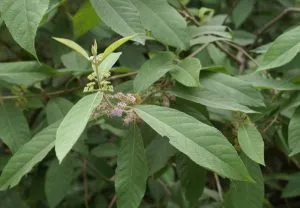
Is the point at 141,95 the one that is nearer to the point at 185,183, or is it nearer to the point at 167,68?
the point at 167,68

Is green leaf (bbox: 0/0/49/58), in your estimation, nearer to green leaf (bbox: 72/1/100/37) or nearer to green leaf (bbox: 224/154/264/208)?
green leaf (bbox: 72/1/100/37)

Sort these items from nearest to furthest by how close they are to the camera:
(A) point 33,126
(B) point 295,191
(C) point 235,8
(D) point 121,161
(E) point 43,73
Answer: (D) point 121,161
(E) point 43,73
(B) point 295,191
(A) point 33,126
(C) point 235,8

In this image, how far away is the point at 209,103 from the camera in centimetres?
107

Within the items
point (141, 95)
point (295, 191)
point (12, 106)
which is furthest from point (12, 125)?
point (295, 191)

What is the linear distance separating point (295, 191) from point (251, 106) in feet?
1.70

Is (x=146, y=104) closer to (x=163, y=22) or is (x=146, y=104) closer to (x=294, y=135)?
(x=163, y=22)

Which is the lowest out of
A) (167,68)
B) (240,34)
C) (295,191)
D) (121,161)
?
(295,191)

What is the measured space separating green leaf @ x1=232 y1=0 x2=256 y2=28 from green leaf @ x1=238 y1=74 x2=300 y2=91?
0.69 m

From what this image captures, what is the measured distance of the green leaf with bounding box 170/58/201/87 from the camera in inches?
42.4

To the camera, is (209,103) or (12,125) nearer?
(209,103)

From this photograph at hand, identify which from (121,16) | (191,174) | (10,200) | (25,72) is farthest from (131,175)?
(10,200)

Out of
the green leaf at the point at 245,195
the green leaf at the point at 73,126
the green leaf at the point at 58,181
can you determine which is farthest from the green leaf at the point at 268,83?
the green leaf at the point at 58,181

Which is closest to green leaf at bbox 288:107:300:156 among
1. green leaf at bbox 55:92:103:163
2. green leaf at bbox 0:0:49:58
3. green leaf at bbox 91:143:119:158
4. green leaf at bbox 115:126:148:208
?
green leaf at bbox 115:126:148:208

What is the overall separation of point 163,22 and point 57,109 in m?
0.41
